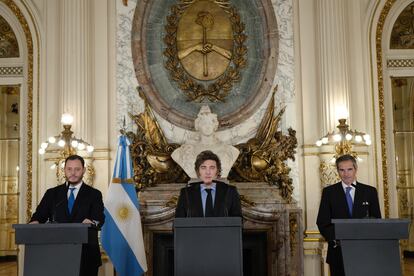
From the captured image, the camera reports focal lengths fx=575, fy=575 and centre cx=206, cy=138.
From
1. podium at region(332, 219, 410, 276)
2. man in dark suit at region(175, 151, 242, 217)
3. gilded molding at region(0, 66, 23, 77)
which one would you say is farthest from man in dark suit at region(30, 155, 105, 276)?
gilded molding at region(0, 66, 23, 77)

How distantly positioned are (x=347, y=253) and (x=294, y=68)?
201 inches

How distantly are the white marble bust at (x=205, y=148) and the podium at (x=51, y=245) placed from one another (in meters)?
3.89

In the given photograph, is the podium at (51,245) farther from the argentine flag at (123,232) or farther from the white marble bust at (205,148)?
the white marble bust at (205,148)

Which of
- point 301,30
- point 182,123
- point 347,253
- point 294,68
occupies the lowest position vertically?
point 347,253

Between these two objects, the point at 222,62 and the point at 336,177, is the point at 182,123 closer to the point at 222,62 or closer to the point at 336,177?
the point at 222,62

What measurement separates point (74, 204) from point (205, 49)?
4.62 metres

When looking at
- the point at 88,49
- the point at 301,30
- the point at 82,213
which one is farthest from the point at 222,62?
the point at 82,213

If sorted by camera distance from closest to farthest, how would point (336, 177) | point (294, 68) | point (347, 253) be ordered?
1. point (347, 253)
2. point (336, 177)
3. point (294, 68)

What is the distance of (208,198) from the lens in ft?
15.9

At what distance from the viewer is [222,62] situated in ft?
29.5

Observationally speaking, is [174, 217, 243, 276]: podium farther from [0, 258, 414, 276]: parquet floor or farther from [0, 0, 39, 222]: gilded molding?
[0, 0, 39, 222]: gilded molding

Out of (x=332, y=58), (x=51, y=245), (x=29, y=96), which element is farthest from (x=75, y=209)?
(x=332, y=58)

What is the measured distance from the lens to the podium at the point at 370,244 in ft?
13.0

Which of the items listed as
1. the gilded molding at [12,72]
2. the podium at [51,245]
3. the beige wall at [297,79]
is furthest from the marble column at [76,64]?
the podium at [51,245]
